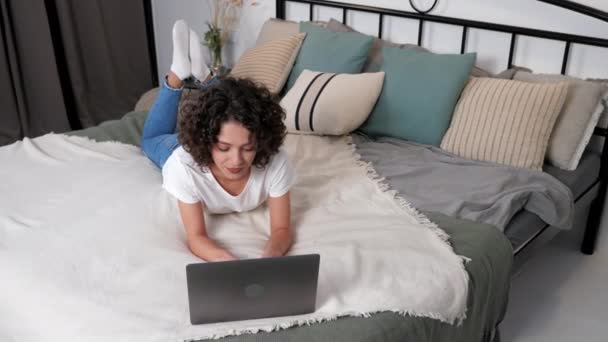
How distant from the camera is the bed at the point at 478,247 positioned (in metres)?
1.28

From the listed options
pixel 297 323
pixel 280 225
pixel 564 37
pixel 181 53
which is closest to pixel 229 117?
pixel 280 225

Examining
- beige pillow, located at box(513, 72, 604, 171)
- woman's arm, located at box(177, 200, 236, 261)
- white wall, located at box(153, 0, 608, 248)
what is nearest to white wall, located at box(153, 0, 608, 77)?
white wall, located at box(153, 0, 608, 248)

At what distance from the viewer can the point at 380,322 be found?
1306 mm

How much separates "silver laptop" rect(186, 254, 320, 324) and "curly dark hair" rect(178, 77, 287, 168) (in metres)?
0.36

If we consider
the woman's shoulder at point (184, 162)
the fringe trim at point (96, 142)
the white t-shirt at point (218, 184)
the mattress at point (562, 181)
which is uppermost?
the woman's shoulder at point (184, 162)

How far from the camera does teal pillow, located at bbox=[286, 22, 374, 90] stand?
246cm

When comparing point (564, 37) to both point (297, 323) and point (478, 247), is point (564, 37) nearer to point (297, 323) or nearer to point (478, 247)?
point (478, 247)

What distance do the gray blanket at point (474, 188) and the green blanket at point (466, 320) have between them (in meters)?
0.09

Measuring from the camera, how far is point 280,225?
1570 mm

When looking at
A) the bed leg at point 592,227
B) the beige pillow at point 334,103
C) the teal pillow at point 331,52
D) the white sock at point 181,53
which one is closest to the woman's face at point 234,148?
the white sock at point 181,53

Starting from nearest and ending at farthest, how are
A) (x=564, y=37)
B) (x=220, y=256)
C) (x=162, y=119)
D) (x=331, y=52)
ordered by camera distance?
(x=220, y=256) → (x=162, y=119) → (x=564, y=37) → (x=331, y=52)

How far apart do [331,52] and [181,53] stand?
702 mm

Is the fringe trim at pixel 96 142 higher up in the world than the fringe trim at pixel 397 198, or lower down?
higher up

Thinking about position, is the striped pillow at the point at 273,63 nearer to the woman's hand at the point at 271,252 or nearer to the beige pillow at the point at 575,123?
the beige pillow at the point at 575,123
